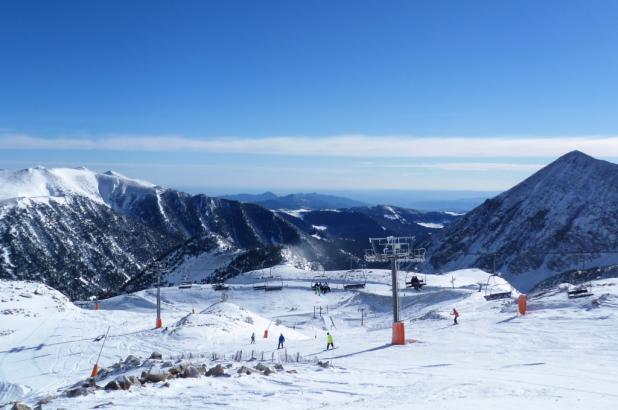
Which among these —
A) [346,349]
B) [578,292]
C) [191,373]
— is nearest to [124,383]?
[191,373]

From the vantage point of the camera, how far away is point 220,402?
17.2 metres

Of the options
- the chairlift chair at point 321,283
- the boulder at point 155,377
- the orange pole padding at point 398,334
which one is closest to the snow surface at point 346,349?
the orange pole padding at point 398,334

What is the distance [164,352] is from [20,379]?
9011 millimetres

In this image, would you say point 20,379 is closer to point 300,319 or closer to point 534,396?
point 534,396

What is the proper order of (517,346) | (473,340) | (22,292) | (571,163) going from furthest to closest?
(571,163), (22,292), (473,340), (517,346)

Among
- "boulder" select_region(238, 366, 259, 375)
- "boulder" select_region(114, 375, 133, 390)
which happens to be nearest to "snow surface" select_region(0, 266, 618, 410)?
"boulder" select_region(114, 375, 133, 390)

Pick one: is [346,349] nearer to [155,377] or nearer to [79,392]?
[155,377]

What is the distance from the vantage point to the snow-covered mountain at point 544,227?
128 metres

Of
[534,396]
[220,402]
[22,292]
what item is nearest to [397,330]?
[534,396]

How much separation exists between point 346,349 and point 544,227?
5049 inches

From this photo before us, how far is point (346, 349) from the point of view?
31.5m

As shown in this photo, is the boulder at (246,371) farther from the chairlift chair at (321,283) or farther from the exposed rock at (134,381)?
the chairlift chair at (321,283)

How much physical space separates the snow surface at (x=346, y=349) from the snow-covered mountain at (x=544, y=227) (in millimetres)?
68123

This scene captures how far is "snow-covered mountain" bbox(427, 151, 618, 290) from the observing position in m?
128
